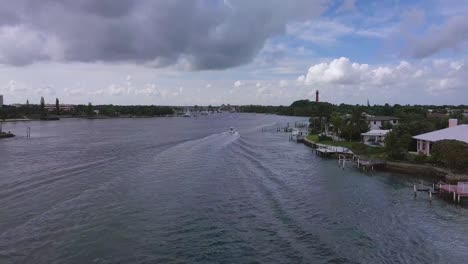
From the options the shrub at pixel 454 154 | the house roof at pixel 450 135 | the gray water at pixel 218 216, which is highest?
the house roof at pixel 450 135

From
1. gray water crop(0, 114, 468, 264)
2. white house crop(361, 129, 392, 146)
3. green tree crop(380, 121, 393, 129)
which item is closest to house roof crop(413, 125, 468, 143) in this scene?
gray water crop(0, 114, 468, 264)

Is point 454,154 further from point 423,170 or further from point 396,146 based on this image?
point 396,146

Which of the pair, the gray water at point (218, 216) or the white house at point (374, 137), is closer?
the gray water at point (218, 216)

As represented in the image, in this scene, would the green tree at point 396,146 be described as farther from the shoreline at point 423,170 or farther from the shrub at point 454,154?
the shrub at point 454,154

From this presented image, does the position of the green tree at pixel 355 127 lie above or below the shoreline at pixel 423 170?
above

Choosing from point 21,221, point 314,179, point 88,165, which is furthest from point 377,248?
point 88,165

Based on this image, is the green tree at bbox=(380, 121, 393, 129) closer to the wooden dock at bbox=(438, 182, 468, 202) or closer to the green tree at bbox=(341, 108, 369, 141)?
the green tree at bbox=(341, 108, 369, 141)

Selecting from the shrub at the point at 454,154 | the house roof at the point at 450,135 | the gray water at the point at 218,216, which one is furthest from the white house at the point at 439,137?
the gray water at the point at 218,216

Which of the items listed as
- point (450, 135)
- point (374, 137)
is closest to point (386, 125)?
point (374, 137)
